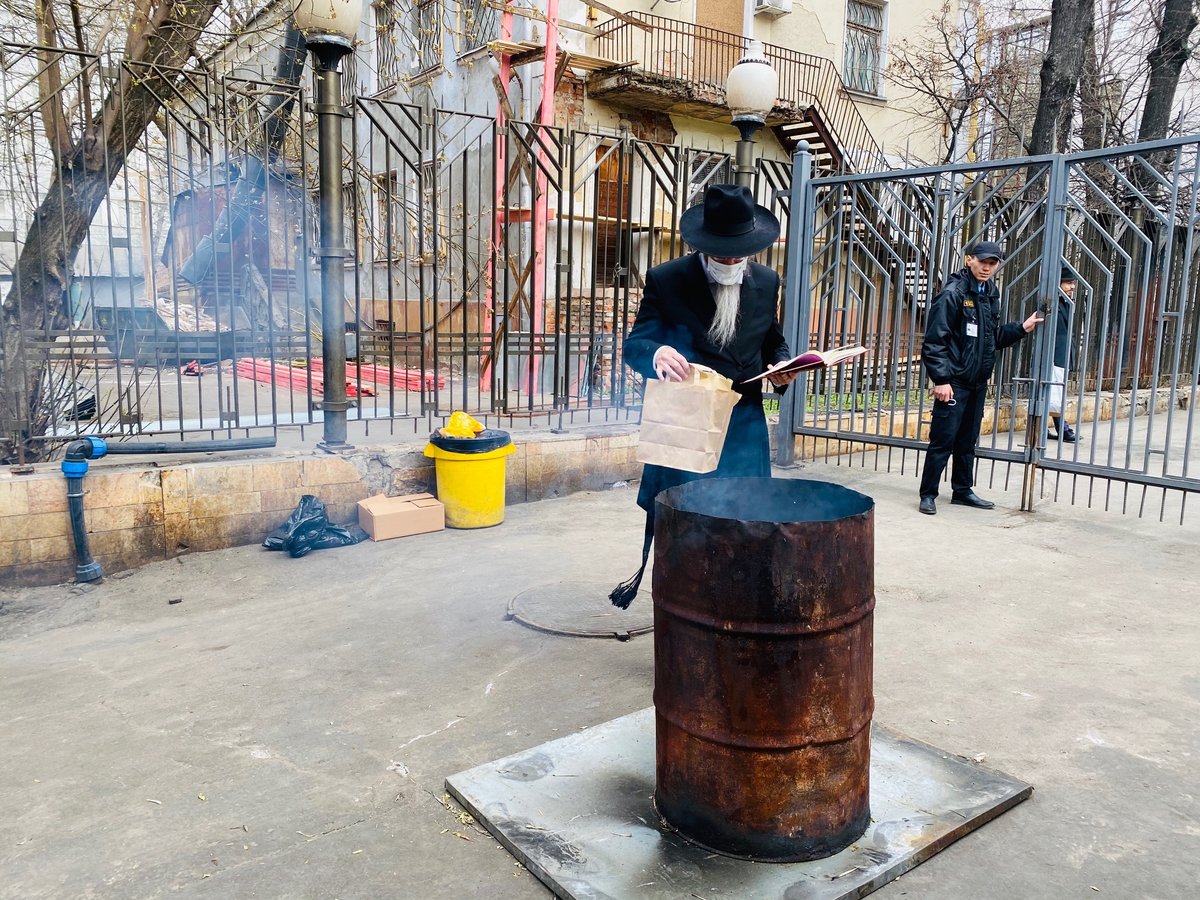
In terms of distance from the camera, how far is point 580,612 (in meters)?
4.86

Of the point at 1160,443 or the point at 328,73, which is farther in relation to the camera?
the point at 1160,443

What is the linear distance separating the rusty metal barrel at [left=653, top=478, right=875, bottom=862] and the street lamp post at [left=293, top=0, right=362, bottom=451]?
435 cm

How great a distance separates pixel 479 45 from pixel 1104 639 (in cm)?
1414

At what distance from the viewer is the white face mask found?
385 cm

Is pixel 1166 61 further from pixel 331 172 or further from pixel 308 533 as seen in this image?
pixel 308 533

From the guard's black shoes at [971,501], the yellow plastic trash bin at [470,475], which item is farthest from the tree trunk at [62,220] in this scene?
the guard's black shoes at [971,501]

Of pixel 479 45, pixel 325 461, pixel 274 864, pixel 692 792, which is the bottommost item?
pixel 274 864

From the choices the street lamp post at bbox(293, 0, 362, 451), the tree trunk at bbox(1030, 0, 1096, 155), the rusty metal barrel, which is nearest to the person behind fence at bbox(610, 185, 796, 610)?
the rusty metal barrel

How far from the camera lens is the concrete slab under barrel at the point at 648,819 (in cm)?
253

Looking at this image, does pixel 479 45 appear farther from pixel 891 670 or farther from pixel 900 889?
pixel 900 889

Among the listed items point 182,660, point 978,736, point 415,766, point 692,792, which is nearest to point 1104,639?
point 978,736

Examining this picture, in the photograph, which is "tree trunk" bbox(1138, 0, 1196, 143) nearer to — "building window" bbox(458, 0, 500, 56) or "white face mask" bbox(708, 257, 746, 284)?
"building window" bbox(458, 0, 500, 56)

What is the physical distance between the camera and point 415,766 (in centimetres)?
326

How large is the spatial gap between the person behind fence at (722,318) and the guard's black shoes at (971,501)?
4.08 m
